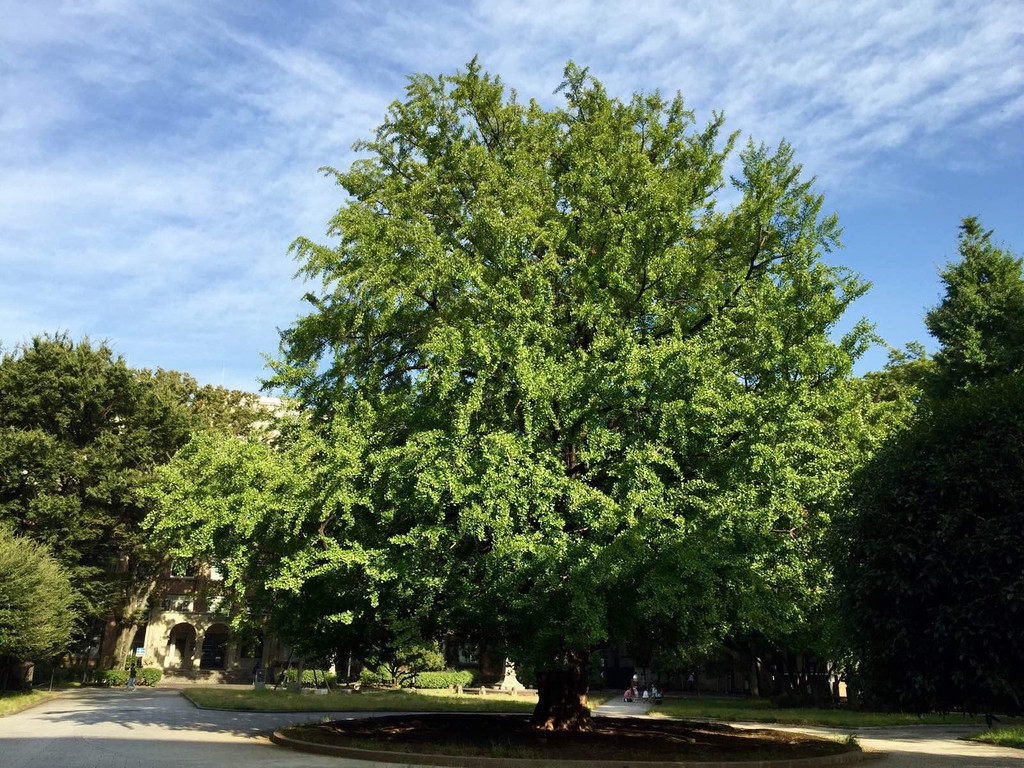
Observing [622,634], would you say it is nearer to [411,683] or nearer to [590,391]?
[590,391]

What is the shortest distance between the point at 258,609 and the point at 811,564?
1360 cm

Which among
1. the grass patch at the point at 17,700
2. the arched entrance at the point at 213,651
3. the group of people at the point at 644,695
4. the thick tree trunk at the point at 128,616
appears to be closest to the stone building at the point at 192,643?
the arched entrance at the point at 213,651

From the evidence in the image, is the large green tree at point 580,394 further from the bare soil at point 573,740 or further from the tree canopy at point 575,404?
Answer: the bare soil at point 573,740

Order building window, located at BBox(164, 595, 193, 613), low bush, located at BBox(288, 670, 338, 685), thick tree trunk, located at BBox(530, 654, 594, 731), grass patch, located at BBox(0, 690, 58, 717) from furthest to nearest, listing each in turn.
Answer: building window, located at BBox(164, 595, 193, 613) → low bush, located at BBox(288, 670, 338, 685) → grass patch, located at BBox(0, 690, 58, 717) → thick tree trunk, located at BBox(530, 654, 594, 731)

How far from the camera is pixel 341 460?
14.6 meters

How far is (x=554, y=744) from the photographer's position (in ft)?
51.0

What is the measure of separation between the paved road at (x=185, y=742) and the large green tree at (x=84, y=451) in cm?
1462

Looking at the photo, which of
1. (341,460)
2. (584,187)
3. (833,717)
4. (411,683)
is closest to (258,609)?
(341,460)

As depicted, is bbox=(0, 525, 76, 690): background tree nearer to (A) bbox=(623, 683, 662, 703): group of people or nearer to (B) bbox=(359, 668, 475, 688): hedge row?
(B) bbox=(359, 668, 475, 688): hedge row

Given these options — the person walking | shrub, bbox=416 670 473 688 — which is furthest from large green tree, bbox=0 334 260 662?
shrub, bbox=416 670 473 688

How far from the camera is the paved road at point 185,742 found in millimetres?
13594

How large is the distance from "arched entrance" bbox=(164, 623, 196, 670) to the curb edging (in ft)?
164

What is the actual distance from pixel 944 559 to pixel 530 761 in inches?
343

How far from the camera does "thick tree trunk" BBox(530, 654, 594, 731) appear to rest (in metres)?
17.3
